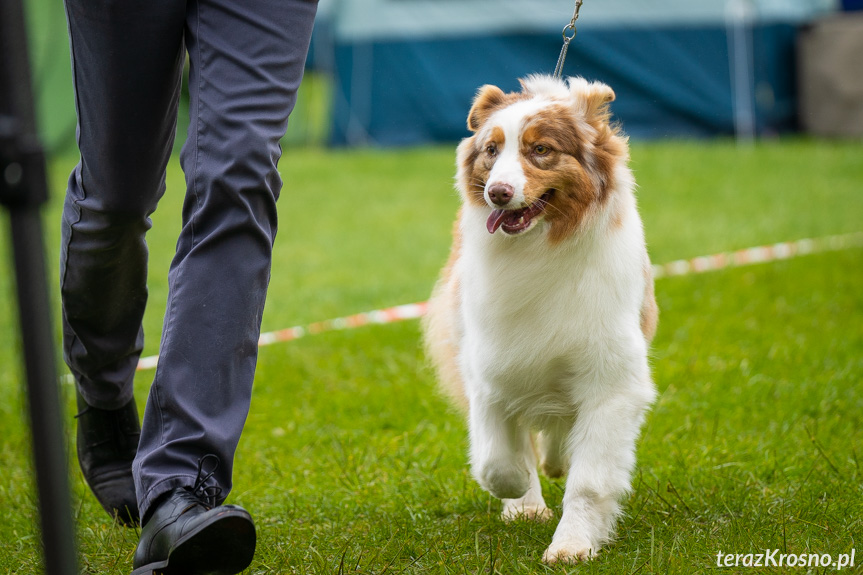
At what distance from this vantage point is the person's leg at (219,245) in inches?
82.7

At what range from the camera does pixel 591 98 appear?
2809 millimetres

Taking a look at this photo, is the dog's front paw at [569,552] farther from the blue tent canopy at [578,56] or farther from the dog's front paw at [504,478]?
the blue tent canopy at [578,56]

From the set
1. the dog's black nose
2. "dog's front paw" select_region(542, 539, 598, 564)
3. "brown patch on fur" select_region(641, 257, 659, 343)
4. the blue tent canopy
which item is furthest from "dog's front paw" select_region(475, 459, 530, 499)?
the blue tent canopy

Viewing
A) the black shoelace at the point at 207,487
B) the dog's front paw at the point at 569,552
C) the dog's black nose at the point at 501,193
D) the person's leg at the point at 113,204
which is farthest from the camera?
the dog's black nose at the point at 501,193

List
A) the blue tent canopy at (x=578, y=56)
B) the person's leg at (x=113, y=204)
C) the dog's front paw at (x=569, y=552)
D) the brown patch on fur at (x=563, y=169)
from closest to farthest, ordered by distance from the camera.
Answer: the person's leg at (x=113, y=204), the dog's front paw at (x=569, y=552), the brown patch on fur at (x=563, y=169), the blue tent canopy at (x=578, y=56)

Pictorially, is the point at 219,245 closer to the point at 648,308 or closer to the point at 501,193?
the point at 501,193

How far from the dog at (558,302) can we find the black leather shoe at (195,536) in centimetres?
86

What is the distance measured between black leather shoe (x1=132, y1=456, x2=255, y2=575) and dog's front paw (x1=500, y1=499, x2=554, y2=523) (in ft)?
3.34

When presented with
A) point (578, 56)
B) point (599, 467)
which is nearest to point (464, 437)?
point (599, 467)

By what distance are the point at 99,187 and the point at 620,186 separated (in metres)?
1.44

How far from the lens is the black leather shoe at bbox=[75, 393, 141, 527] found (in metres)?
2.90

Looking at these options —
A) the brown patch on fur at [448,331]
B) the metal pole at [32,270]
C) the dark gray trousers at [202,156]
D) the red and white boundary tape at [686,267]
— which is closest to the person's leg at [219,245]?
the dark gray trousers at [202,156]

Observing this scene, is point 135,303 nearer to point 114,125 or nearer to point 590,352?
point 114,125

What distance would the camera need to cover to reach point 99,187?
2.40 metres
